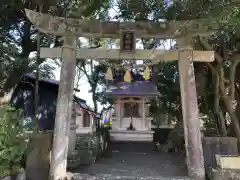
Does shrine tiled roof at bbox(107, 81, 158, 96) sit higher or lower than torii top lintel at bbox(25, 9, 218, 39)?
lower

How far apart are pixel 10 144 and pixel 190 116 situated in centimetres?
426

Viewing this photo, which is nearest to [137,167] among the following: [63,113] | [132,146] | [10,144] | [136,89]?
[63,113]

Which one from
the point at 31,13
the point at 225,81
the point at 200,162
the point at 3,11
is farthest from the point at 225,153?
the point at 3,11

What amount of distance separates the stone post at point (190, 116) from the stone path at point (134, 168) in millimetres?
400

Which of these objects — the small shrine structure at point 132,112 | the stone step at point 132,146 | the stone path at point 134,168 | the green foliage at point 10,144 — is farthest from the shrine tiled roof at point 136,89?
the green foliage at point 10,144

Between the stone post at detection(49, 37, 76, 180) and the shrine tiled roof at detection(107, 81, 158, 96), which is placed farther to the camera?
the shrine tiled roof at detection(107, 81, 158, 96)

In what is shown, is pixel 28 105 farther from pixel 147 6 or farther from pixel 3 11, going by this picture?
pixel 147 6

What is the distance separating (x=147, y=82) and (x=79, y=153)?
6700 millimetres

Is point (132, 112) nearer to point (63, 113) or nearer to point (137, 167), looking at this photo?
point (137, 167)

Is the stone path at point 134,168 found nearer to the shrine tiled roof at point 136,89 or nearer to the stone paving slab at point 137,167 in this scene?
the stone paving slab at point 137,167

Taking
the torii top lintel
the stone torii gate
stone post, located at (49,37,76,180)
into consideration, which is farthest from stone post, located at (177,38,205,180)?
stone post, located at (49,37,76,180)

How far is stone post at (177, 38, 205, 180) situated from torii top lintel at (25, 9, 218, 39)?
359 mm

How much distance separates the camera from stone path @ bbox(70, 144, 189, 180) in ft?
21.1

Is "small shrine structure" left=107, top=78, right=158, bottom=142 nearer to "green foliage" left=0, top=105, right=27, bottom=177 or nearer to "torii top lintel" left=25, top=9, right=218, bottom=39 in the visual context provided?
"torii top lintel" left=25, top=9, right=218, bottom=39
